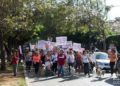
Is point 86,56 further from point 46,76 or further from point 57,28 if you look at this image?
point 57,28

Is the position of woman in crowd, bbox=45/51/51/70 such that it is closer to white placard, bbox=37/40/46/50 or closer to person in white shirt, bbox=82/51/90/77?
person in white shirt, bbox=82/51/90/77

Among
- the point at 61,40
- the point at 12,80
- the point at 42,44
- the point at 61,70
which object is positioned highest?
the point at 61,40

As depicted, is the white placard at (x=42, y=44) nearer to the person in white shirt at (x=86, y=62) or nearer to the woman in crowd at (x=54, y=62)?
the woman in crowd at (x=54, y=62)

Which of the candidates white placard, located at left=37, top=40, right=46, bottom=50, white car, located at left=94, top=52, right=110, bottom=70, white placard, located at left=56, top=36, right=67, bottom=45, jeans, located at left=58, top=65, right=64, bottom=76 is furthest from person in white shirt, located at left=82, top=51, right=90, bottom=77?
white placard, located at left=37, top=40, right=46, bottom=50

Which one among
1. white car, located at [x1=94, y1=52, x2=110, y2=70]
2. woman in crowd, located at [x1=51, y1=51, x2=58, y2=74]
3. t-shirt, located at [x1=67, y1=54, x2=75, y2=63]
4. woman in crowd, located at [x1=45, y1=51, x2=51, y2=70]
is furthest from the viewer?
white car, located at [x1=94, y1=52, x2=110, y2=70]

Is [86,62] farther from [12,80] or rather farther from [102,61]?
[12,80]

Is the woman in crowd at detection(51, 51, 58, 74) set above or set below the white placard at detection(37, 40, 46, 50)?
below

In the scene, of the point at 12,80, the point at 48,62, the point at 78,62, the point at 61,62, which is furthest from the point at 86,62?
the point at 12,80

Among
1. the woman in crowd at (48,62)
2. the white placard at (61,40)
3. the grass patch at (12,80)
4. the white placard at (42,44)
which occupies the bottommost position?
the grass patch at (12,80)

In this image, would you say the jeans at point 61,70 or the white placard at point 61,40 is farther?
the white placard at point 61,40

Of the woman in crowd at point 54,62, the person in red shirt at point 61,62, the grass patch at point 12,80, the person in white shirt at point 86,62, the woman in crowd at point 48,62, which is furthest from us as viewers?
the woman in crowd at point 54,62

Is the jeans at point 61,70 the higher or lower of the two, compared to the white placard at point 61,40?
lower

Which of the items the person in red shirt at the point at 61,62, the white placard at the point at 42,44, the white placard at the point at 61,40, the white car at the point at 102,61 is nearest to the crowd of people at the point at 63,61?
the person in red shirt at the point at 61,62

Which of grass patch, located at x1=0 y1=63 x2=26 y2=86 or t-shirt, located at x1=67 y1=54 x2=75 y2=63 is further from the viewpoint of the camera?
t-shirt, located at x1=67 y1=54 x2=75 y2=63
